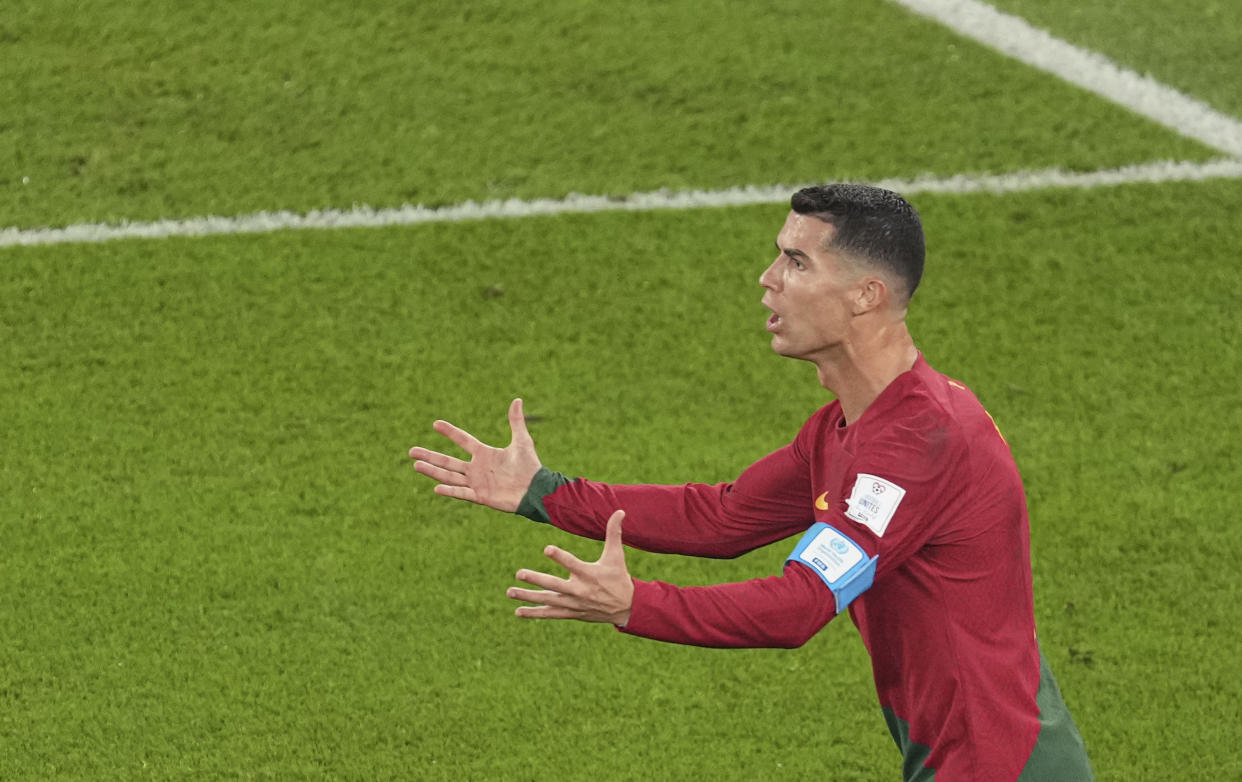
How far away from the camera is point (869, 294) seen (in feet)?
9.96

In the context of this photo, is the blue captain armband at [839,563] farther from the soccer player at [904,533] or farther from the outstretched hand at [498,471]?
the outstretched hand at [498,471]

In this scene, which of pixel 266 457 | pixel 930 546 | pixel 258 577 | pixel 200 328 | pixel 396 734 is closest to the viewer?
pixel 930 546

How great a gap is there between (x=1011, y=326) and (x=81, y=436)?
3.19 meters

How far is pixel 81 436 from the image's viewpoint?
5375 mm

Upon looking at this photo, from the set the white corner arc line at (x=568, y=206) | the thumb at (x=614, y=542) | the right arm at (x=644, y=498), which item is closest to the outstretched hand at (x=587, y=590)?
the thumb at (x=614, y=542)

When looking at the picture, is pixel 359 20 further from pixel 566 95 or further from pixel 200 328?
pixel 200 328

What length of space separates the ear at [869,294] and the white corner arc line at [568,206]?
11.2ft

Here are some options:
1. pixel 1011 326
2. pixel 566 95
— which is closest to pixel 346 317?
pixel 566 95

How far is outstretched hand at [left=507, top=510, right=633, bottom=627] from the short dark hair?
2.37 ft

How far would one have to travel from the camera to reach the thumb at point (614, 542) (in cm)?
271

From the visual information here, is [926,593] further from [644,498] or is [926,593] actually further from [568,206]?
[568,206]

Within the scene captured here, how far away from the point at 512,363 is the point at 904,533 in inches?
119

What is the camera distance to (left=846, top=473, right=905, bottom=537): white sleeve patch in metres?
2.85

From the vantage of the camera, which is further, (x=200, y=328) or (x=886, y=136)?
(x=886, y=136)
